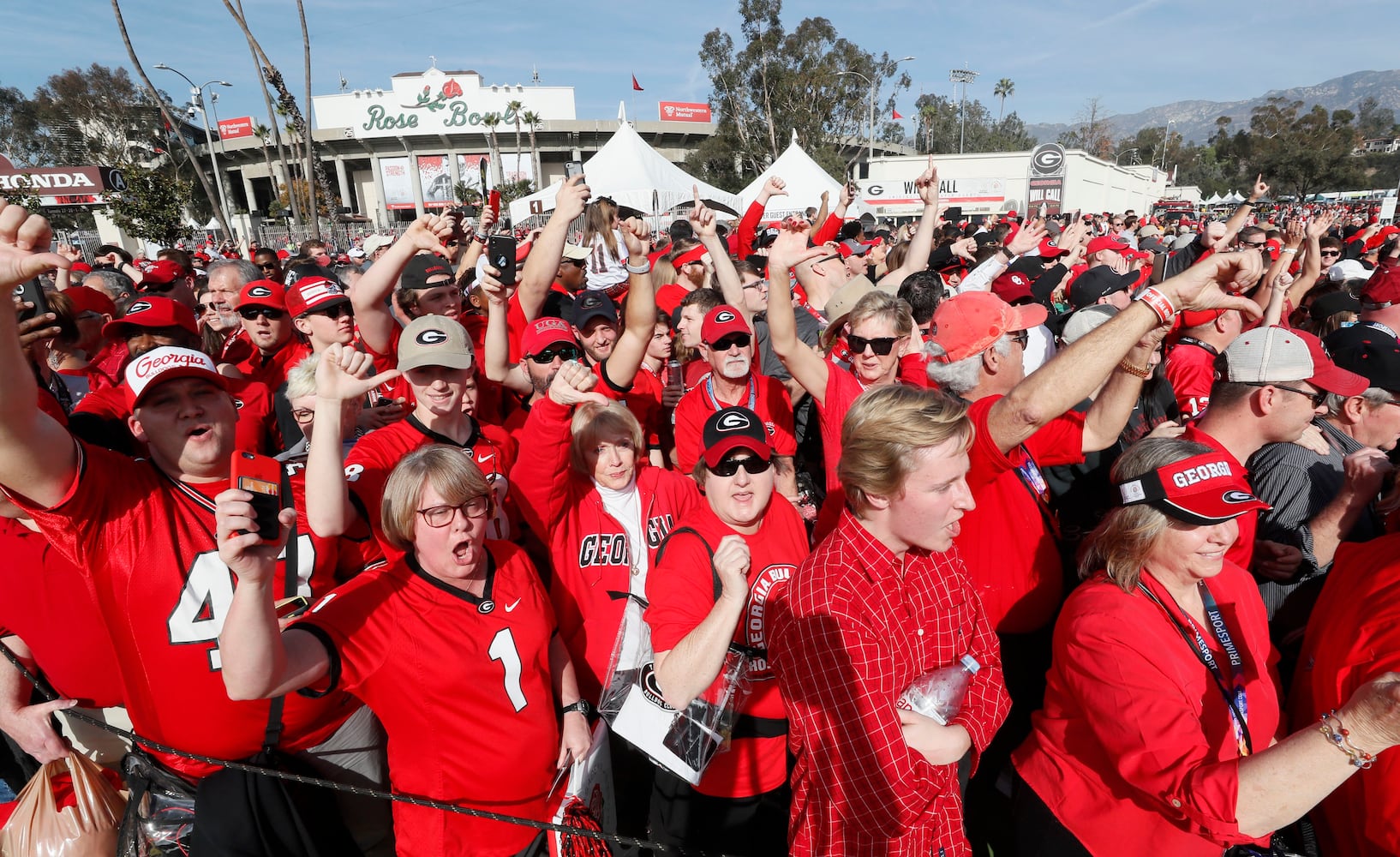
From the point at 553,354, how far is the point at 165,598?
1.93 metres

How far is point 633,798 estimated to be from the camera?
3.19 m

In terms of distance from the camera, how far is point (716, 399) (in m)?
3.94

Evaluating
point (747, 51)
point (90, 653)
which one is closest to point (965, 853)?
point (90, 653)

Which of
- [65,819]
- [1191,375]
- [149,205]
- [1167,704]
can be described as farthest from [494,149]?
[1167,704]

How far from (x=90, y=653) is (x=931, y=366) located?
3.68 m

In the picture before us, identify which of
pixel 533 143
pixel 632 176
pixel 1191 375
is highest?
pixel 533 143

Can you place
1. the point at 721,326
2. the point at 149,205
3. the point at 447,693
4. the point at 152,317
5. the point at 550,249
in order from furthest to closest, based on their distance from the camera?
1. the point at 149,205
2. the point at 550,249
3. the point at 721,326
4. the point at 152,317
5. the point at 447,693

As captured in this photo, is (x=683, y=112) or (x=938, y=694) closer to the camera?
(x=938, y=694)

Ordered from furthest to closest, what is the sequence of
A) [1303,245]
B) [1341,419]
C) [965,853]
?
1. [1303,245]
2. [1341,419]
3. [965,853]

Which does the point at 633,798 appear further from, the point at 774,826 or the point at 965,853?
the point at 965,853

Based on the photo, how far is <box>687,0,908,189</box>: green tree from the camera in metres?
45.5

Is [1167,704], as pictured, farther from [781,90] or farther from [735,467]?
[781,90]

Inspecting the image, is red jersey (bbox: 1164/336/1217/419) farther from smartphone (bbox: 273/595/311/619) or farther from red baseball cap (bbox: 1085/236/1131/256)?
red baseball cap (bbox: 1085/236/1131/256)

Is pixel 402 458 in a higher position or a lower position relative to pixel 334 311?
lower
